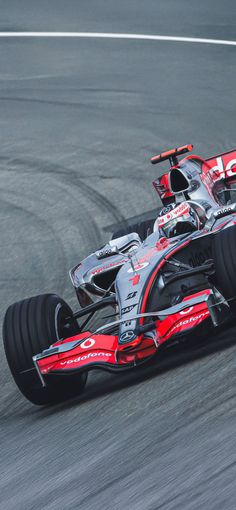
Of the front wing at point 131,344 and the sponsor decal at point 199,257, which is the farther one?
the sponsor decal at point 199,257

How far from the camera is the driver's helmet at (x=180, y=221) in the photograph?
8.85m

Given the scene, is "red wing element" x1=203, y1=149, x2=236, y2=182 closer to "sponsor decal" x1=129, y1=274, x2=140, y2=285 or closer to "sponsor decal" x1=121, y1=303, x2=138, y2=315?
"sponsor decal" x1=129, y1=274, x2=140, y2=285

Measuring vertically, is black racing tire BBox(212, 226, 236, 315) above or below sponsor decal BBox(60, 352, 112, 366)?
above

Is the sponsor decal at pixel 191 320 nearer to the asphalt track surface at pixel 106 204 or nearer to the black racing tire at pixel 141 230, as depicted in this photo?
the asphalt track surface at pixel 106 204

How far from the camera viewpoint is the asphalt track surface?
624 centimetres

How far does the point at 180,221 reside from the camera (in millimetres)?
8844

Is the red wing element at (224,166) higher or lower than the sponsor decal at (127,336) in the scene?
higher

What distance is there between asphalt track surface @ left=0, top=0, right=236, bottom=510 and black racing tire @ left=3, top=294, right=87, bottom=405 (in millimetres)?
144

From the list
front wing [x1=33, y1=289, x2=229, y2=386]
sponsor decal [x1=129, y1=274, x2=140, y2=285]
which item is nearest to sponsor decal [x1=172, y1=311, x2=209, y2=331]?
front wing [x1=33, y1=289, x2=229, y2=386]

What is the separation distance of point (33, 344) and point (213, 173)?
11.5 feet

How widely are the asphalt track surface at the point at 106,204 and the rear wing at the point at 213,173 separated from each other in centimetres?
170

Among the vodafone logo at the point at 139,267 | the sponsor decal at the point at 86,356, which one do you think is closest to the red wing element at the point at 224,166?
the vodafone logo at the point at 139,267

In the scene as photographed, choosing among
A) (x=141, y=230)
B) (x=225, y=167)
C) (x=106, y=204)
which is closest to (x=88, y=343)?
(x=141, y=230)

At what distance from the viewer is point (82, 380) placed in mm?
8070
